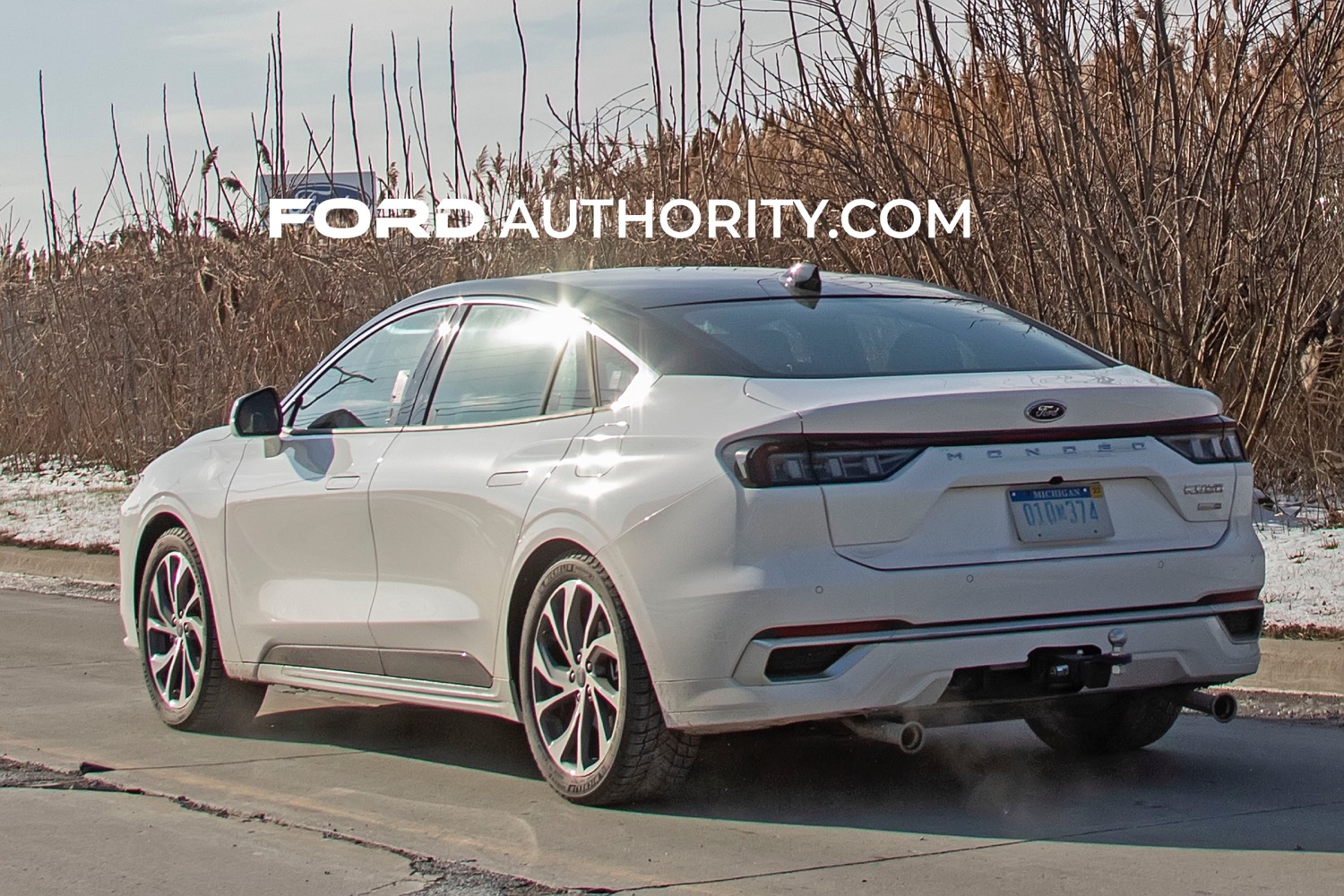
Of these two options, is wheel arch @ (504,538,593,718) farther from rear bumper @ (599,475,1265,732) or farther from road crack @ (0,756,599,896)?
road crack @ (0,756,599,896)

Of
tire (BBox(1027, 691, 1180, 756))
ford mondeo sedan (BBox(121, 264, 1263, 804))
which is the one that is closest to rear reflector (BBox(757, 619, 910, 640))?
ford mondeo sedan (BBox(121, 264, 1263, 804))

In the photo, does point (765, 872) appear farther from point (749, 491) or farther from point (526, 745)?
point (526, 745)

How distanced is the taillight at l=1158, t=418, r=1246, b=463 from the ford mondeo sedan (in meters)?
0.01

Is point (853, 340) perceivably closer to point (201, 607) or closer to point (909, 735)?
point (909, 735)

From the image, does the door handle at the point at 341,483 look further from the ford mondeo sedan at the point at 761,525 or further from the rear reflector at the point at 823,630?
the rear reflector at the point at 823,630

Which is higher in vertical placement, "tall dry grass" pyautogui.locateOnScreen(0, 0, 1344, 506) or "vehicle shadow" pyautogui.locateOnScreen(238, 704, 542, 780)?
"tall dry grass" pyautogui.locateOnScreen(0, 0, 1344, 506)

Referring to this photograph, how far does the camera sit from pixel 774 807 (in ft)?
20.0

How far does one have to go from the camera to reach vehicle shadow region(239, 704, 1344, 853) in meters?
5.75

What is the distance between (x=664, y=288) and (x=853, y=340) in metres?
0.73

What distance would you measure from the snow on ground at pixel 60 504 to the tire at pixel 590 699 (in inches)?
356

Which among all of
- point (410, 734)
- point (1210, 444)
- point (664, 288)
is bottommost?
point (410, 734)

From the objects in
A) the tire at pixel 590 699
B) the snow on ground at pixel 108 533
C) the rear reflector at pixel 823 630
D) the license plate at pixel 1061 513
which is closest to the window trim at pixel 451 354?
the tire at pixel 590 699

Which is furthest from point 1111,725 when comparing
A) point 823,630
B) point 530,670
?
point 530,670

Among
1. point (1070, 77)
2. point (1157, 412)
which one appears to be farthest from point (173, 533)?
point (1070, 77)
